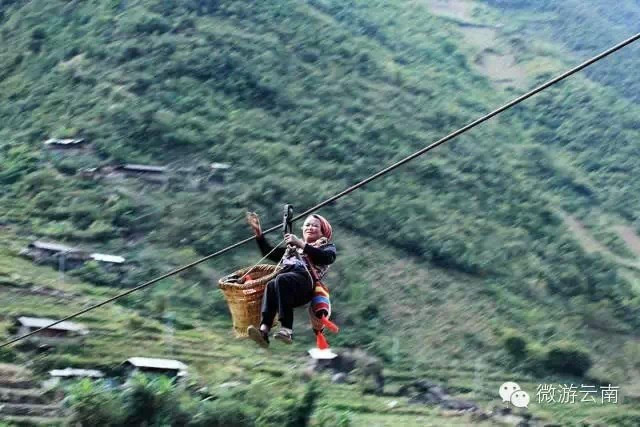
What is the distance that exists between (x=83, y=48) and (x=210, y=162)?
4993 mm

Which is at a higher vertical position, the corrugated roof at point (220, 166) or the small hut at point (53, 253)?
the small hut at point (53, 253)

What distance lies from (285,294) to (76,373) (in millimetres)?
10623

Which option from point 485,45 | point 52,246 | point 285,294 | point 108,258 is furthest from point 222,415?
point 485,45

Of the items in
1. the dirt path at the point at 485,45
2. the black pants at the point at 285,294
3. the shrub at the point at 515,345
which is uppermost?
the black pants at the point at 285,294

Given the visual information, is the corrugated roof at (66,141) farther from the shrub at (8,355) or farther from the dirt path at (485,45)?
the dirt path at (485,45)

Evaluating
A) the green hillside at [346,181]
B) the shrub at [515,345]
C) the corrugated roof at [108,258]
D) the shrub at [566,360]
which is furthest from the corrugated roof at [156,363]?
the shrub at [566,360]

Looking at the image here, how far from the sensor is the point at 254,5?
82.8ft

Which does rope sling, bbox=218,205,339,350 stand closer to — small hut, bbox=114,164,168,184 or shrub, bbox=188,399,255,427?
shrub, bbox=188,399,255,427

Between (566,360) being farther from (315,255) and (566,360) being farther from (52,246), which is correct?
(315,255)

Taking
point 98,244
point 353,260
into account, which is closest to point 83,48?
point 98,244

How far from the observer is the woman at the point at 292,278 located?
4.21 m

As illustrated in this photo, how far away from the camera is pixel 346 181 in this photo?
20906 millimetres

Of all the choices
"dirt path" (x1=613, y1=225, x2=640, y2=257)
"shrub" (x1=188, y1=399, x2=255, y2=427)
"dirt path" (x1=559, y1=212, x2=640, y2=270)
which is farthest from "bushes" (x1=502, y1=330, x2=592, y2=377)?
"shrub" (x1=188, y1=399, x2=255, y2=427)

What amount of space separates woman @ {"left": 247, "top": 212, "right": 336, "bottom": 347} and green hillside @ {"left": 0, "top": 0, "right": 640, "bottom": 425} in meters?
10.6
